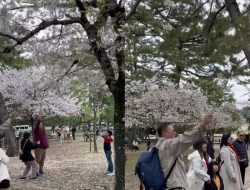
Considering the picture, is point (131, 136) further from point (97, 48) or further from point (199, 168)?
point (199, 168)

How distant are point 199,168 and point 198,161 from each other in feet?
0.35

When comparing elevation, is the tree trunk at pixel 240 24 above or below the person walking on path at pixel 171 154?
above

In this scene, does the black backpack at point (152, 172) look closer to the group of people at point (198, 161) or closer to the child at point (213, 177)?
the group of people at point (198, 161)

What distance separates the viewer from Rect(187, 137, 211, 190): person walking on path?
691 cm

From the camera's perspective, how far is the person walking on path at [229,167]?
27.3 feet

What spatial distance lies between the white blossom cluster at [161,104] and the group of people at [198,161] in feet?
43.0

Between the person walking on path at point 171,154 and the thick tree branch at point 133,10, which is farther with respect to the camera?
the thick tree branch at point 133,10

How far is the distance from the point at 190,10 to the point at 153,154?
5.54 meters

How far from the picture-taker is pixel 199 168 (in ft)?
22.9

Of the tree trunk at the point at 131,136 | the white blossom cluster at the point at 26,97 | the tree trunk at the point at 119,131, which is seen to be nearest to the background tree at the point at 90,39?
the tree trunk at the point at 119,131

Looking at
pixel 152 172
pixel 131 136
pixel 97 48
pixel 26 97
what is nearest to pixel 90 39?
pixel 97 48

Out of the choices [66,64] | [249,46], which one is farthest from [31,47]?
[249,46]

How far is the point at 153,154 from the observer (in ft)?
16.0

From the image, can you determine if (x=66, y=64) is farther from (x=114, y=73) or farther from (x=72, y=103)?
(x=72, y=103)
